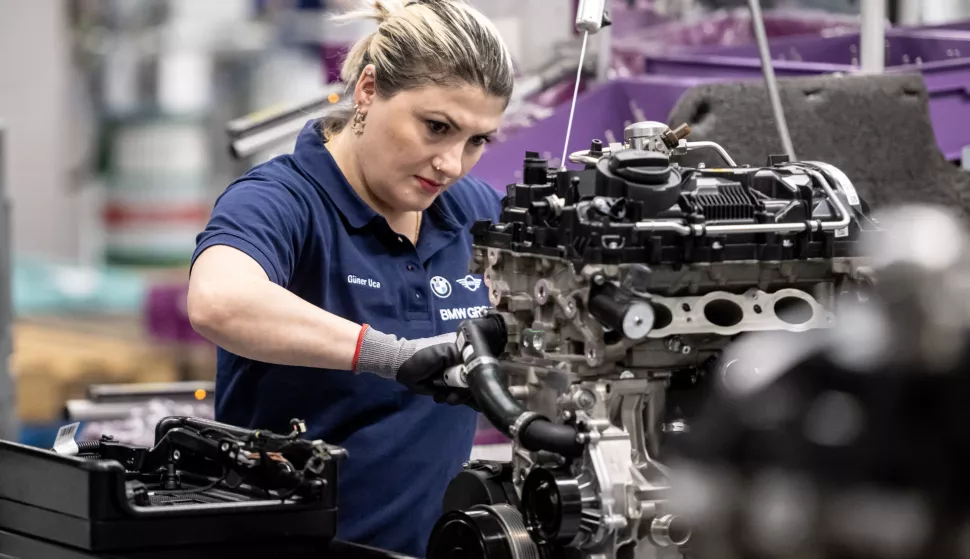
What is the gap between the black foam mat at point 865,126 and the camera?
3129 mm

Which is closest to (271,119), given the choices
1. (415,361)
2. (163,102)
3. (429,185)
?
(163,102)

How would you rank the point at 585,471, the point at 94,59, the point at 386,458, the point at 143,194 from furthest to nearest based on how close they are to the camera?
the point at 94,59 < the point at 143,194 < the point at 386,458 < the point at 585,471

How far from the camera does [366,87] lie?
2211 millimetres

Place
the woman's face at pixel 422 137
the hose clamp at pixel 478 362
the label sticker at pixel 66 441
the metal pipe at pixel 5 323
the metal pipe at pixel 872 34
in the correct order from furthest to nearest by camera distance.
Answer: the metal pipe at pixel 5 323
the metal pipe at pixel 872 34
the woman's face at pixel 422 137
the label sticker at pixel 66 441
the hose clamp at pixel 478 362

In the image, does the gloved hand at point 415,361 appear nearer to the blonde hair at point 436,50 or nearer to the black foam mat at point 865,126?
the blonde hair at point 436,50

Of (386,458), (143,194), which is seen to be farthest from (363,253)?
(143,194)

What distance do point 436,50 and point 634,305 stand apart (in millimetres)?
709

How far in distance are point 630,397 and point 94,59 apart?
3910mm

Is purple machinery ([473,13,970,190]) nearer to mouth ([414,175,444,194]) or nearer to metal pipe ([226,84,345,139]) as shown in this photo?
metal pipe ([226,84,345,139])

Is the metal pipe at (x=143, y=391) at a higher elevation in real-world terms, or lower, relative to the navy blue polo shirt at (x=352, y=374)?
lower

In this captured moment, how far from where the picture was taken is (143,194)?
459cm

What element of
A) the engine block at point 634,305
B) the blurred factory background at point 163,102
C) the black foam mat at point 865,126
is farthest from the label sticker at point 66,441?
the blurred factory background at point 163,102

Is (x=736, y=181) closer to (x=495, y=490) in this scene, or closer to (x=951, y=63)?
(x=495, y=490)

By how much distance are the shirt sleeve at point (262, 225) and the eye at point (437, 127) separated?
9.4 inches
